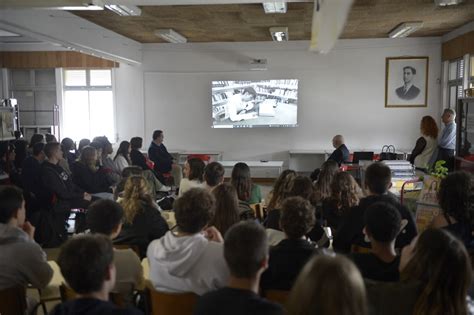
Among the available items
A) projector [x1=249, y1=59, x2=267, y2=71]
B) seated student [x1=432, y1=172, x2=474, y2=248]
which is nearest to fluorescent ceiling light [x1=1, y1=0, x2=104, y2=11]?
seated student [x1=432, y1=172, x2=474, y2=248]

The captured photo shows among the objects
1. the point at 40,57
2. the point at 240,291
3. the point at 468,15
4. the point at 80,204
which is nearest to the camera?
the point at 240,291

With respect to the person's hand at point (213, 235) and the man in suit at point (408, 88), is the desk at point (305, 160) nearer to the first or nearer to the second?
the man in suit at point (408, 88)

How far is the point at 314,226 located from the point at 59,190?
3.37m

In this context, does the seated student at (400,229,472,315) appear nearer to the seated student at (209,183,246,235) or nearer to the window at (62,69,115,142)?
the seated student at (209,183,246,235)

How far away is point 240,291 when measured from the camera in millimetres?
1720

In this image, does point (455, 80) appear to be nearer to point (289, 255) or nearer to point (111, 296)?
point (289, 255)

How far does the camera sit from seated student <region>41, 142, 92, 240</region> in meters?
5.61

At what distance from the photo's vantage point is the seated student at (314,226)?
136 inches

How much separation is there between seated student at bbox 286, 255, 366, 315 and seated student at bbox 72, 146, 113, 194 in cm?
517

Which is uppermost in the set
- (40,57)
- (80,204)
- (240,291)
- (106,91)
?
(40,57)

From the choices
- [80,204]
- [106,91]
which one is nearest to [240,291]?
[80,204]

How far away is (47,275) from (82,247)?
1026mm

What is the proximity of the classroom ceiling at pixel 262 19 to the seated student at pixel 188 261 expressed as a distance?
4900 mm

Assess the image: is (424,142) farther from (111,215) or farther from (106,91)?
(106,91)
